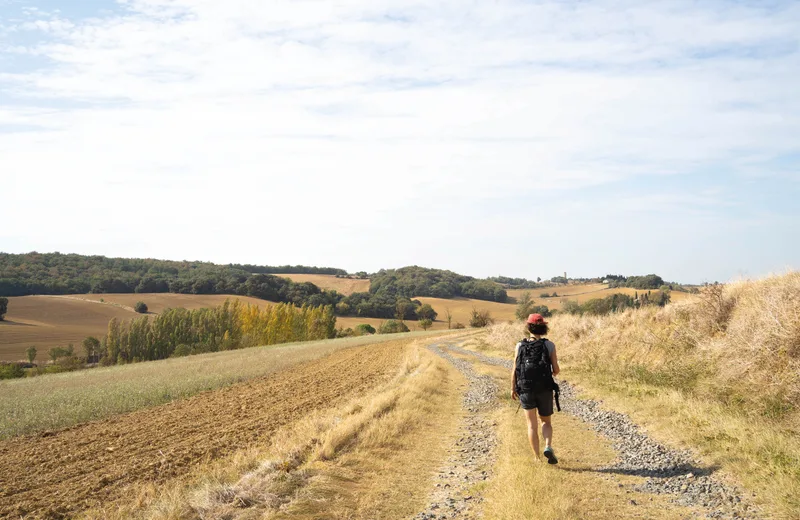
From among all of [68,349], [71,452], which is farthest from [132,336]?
[71,452]

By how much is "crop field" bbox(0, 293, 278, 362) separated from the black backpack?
84072 millimetres

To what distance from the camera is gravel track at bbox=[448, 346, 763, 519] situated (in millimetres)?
6008

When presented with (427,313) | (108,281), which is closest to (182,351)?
(427,313)

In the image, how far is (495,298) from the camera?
150750mm

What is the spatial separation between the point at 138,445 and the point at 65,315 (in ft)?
353

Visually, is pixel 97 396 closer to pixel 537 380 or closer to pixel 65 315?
pixel 537 380

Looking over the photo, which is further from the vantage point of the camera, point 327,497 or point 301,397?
point 301,397

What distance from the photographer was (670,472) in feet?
24.2

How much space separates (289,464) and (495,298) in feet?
477

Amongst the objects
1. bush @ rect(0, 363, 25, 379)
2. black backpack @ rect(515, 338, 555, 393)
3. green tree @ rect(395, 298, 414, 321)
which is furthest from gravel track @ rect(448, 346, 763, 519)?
green tree @ rect(395, 298, 414, 321)

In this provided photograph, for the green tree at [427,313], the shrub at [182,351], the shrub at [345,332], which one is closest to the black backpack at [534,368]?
the shrub at [182,351]

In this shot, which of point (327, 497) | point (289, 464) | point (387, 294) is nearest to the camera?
point (327, 497)

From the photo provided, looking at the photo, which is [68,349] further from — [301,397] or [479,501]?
[479,501]

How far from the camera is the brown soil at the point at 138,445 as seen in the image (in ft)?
32.8
